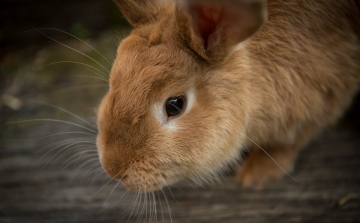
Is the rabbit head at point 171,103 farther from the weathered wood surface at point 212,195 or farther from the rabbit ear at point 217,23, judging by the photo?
the weathered wood surface at point 212,195

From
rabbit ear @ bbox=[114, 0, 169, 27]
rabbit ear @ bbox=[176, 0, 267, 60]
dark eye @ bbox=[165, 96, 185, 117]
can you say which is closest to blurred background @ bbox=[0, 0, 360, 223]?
rabbit ear @ bbox=[114, 0, 169, 27]

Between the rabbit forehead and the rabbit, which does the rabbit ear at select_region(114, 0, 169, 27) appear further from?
the rabbit forehead

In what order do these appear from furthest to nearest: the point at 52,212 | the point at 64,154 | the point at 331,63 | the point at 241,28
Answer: the point at 64,154 → the point at 52,212 → the point at 331,63 → the point at 241,28

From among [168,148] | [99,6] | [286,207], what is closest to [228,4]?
[168,148]

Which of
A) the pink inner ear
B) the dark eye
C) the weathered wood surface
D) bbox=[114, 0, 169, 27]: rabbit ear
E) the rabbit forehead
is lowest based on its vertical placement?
the weathered wood surface

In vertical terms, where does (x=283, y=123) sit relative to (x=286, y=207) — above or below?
above

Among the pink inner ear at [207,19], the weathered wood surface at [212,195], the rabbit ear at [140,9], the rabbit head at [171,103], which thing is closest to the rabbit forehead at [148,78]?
the rabbit head at [171,103]

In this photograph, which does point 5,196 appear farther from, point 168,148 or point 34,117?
point 168,148
